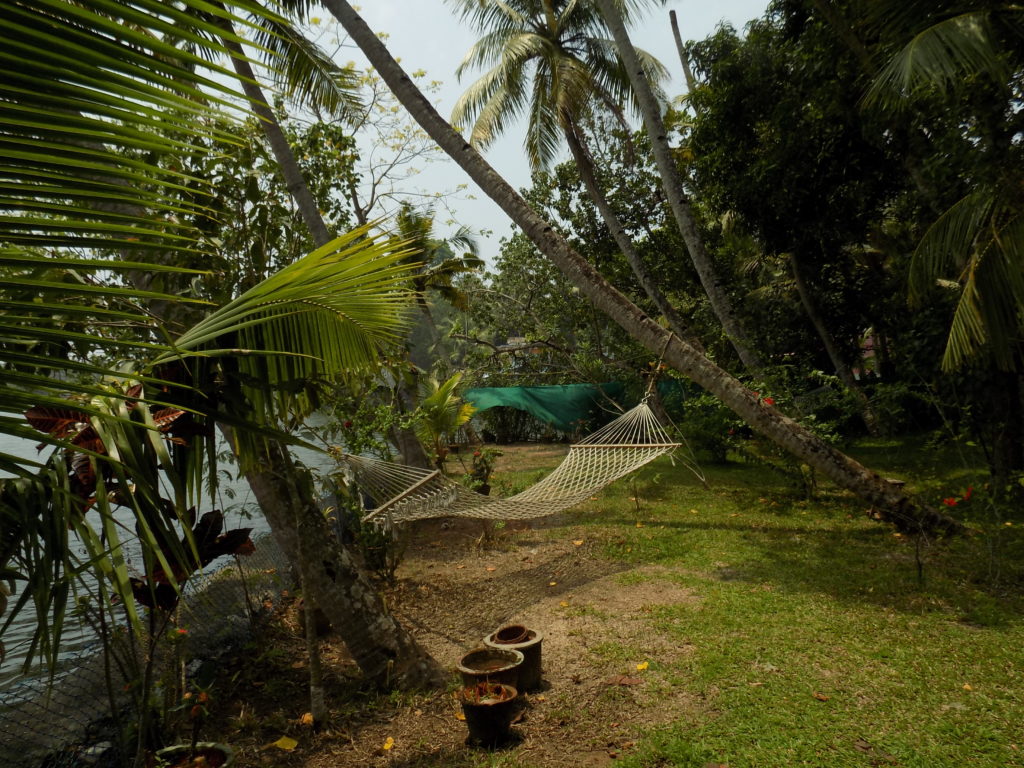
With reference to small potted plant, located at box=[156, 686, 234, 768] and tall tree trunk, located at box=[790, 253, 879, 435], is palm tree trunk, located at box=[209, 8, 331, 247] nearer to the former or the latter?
small potted plant, located at box=[156, 686, 234, 768]

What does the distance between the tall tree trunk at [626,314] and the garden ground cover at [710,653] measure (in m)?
0.36

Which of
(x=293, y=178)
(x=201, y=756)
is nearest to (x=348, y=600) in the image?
(x=201, y=756)

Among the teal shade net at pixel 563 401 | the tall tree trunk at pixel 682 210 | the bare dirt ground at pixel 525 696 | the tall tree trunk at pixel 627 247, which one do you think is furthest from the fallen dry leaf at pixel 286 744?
the teal shade net at pixel 563 401

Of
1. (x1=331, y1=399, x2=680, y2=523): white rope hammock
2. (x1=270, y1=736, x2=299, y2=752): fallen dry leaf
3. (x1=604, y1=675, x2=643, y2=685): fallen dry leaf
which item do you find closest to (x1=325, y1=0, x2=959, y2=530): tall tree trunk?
(x1=331, y1=399, x2=680, y2=523): white rope hammock

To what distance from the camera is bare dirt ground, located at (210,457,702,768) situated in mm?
2266

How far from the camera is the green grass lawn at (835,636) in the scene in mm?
2059

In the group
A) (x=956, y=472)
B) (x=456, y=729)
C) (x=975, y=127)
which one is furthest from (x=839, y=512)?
(x=456, y=729)

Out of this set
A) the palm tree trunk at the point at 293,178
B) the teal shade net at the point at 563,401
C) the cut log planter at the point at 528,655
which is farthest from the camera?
the teal shade net at the point at 563,401

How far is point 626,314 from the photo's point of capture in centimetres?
383

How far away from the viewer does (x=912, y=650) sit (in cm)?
262

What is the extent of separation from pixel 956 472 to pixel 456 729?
205 inches

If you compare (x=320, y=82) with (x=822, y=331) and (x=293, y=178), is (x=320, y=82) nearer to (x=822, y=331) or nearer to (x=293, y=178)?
(x=293, y=178)

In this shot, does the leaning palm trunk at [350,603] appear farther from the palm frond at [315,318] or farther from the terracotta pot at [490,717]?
the palm frond at [315,318]

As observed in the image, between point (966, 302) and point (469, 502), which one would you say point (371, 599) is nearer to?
point (469, 502)
